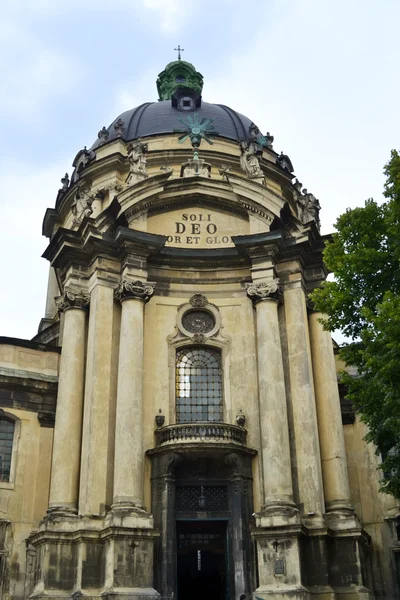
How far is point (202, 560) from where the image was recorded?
26406 millimetres

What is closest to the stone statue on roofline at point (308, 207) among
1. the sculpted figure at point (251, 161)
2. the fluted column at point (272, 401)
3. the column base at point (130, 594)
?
the sculpted figure at point (251, 161)

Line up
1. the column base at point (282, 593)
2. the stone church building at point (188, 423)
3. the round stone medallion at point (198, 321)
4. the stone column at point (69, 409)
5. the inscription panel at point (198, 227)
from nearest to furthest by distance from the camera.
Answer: the column base at point (282, 593) < the stone church building at point (188, 423) < the stone column at point (69, 409) < the round stone medallion at point (198, 321) < the inscription panel at point (198, 227)

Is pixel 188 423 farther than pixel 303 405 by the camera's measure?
No

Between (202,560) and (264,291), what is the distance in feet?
33.7

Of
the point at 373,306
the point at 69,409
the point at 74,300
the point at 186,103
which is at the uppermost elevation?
the point at 186,103

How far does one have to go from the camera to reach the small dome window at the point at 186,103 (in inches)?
1601

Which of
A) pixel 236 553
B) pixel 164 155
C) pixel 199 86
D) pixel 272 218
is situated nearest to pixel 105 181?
pixel 164 155

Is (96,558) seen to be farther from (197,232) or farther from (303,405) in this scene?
(197,232)

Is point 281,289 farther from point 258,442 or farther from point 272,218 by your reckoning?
point 258,442

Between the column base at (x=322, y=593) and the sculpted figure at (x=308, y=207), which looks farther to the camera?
the sculpted figure at (x=308, y=207)

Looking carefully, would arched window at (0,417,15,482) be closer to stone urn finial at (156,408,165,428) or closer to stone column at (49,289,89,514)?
stone column at (49,289,89,514)

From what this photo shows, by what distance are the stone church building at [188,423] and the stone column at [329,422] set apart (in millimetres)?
54

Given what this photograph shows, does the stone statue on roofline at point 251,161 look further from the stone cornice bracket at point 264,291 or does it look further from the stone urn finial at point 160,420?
the stone urn finial at point 160,420

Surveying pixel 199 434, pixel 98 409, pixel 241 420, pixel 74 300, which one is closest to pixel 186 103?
pixel 74 300
